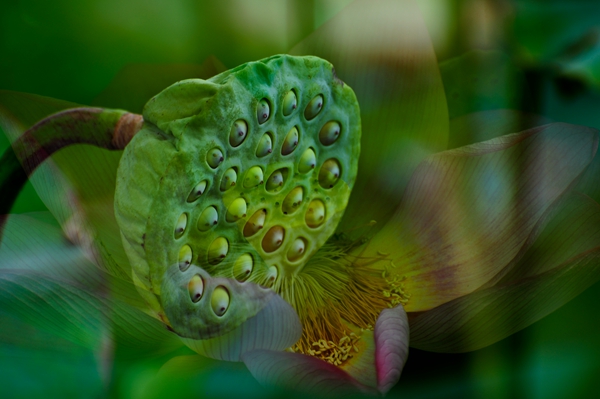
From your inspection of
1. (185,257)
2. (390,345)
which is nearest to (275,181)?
(185,257)

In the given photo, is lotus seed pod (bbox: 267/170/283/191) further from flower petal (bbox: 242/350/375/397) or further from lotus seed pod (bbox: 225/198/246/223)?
flower petal (bbox: 242/350/375/397)

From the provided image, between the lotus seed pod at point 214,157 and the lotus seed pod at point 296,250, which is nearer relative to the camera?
the lotus seed pod at point 214,157

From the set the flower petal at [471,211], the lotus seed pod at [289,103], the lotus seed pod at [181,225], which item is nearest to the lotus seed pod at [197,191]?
the lotus seed pod at [181,225]

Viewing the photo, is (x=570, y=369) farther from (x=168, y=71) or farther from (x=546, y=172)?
(x=168, y=71)

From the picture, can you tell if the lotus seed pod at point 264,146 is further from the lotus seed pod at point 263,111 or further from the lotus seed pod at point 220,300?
the lotus seed pod at point 220,300

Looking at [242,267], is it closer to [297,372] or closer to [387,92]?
[297,372]
